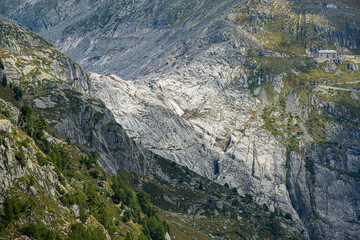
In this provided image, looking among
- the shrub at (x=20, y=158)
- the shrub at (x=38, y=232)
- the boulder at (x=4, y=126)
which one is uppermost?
the boulder at (x=4, y=126)

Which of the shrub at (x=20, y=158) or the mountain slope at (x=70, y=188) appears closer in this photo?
the mountain slope at (x=70, y=188)

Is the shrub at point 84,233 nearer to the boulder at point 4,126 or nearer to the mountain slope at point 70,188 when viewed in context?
the mountain slope at point 70,188

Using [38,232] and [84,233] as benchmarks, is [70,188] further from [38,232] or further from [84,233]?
[38,232]

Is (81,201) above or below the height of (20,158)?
above

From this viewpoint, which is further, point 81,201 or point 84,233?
point 81,201

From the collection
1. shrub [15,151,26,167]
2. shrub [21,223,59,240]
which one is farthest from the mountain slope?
shrub [21,223,59,240]

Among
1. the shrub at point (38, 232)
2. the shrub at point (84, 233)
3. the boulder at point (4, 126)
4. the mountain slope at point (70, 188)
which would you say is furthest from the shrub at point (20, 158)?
the shrub at point (84, 233)

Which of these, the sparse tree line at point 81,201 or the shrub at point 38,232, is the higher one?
the sparse tree line at point 81,201

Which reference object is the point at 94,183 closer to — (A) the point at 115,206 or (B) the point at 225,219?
(A) the point at 115,206

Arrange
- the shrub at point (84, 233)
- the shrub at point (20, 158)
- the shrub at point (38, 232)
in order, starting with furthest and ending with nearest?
the shrub at point (84, 233) < the shrub at point (20, 158) < the shrub at point (38, 232)

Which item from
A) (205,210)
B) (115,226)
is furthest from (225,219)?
(115,226)

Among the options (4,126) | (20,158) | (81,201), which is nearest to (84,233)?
(81,201)
